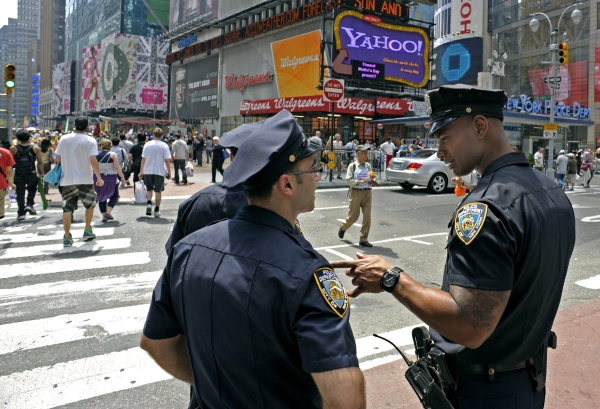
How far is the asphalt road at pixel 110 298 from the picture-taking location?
3.90m

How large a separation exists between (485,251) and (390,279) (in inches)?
14.7

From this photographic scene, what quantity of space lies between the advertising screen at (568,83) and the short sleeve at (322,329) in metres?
53.9

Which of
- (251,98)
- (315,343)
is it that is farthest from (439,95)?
(251,98)

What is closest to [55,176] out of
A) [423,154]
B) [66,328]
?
[66,328]

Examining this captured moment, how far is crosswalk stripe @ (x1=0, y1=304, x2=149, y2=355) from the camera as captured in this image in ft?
15.5

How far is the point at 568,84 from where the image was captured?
51.2 metres

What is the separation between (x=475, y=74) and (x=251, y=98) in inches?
1298

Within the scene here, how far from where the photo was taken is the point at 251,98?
4525 cm

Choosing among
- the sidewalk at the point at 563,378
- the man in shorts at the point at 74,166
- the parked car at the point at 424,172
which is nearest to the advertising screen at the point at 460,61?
the parked car at the point at 424,172

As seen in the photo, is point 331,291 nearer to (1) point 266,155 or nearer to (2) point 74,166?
(1) point 266,155

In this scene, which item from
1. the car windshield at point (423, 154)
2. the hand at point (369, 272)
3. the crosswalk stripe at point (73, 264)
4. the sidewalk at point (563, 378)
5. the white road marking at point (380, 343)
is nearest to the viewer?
the hand at point (369, 272)

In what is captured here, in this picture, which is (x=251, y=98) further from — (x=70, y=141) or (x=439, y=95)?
(x=439, y=95)

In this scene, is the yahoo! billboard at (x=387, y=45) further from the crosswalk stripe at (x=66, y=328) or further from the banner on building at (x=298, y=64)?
the crosswalk stripe at (x=66, y=328)

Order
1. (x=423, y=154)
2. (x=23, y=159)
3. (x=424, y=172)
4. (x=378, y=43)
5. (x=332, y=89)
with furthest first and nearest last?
(x=378, y=43)
(x=332, y=89)
(x=423, y=154)
(x=424, y=172)
(x=23, y=159)
